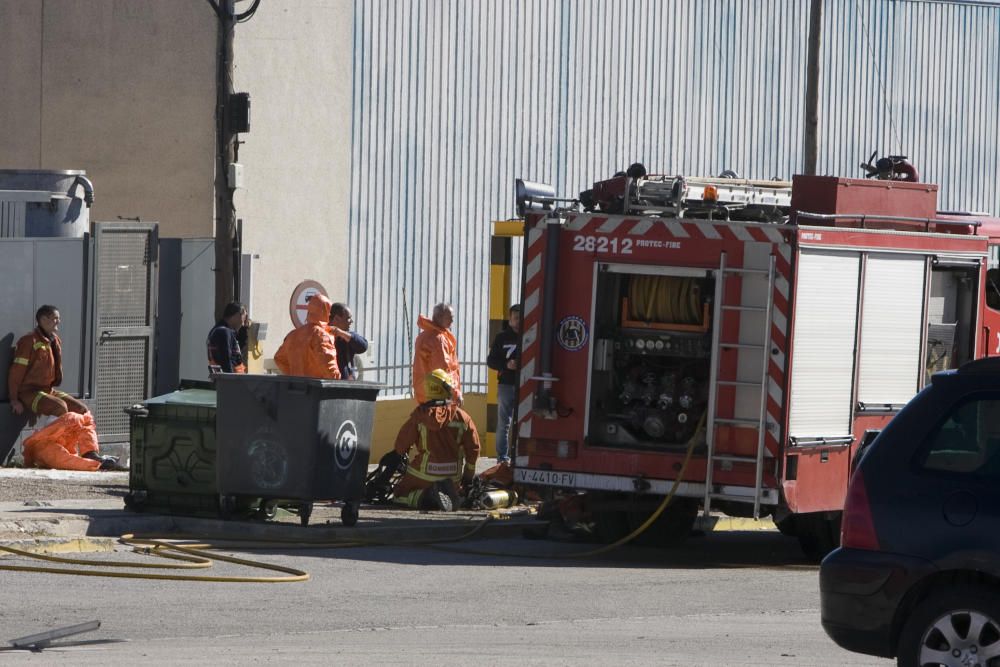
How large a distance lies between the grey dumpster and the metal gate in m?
5.69

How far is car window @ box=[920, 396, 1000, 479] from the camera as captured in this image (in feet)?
25.1

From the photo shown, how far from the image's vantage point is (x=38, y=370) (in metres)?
17.6

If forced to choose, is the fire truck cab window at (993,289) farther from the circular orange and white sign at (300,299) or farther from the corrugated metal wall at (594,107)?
the corrugated metal wall at (594,107)

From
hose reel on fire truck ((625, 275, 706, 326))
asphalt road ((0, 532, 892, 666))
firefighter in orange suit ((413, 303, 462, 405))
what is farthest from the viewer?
firefighter in orange suit ((413, 303, 462, 405))

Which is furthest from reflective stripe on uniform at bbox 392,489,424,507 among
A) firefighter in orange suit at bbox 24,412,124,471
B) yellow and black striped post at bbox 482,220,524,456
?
yellow and black striped post at bbox 482,220,524,456

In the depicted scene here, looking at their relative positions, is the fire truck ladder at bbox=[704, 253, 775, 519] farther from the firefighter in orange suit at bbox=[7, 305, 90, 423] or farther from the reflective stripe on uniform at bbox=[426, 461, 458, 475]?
the firefighter in orange suit at bbox=[7, 305, 90, 423]

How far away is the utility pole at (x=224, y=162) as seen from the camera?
1719 centimetres

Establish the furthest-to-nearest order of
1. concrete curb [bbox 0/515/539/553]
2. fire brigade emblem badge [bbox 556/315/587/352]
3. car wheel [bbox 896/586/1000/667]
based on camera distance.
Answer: fire brigade emblem badge [bbox 556/315/587/352] < concrete curb [bbox 0/515/539/553] < car wheel [bbox 896/586/1000/667]

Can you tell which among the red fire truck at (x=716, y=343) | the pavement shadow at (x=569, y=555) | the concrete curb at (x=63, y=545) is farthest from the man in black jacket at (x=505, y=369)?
the concrete curb at (x=63, y=545)

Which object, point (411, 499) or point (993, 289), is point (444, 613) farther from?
point (993, 289)

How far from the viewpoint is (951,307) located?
14602 millimetres

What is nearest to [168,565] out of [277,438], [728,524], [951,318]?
[277,438]

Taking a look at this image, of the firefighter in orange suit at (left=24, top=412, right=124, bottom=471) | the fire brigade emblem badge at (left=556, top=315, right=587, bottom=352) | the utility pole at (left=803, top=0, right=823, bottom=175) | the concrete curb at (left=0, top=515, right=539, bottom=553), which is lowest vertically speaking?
the concrete curb at (left=0, top=515, right=539, bottom=553)

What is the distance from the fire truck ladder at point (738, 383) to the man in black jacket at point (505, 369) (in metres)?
5.43
